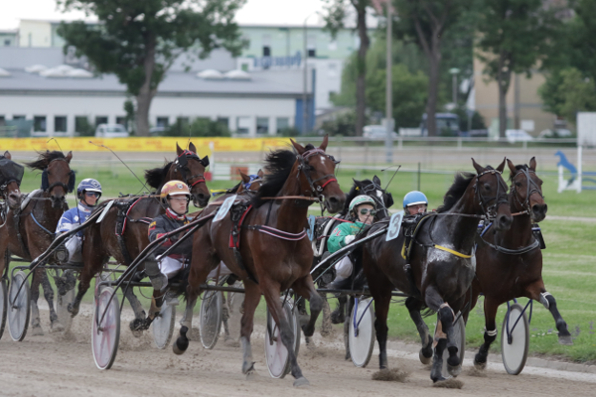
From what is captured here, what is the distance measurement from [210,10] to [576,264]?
3037cm

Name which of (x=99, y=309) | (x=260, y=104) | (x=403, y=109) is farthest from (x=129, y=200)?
(x=403, y=109)

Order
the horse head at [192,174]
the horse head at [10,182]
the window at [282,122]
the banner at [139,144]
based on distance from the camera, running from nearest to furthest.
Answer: the horse head at [192,174] < the horse head at [10,182] < the banner at [139,144] < the window at [282,122]

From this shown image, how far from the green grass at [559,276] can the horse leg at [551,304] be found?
1.20 m

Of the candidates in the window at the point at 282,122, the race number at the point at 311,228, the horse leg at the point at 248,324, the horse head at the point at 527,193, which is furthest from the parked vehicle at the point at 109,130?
the horse head at the point at 527,193

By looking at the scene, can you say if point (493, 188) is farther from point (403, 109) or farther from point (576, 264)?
point (403, 109)

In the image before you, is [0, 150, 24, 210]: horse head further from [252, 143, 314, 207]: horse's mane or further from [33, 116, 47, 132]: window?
[33, 116, 47, 132]: window

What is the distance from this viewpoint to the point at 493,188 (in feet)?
21.3

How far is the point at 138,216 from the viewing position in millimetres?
8273

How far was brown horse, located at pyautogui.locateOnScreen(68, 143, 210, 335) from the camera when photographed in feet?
26.7

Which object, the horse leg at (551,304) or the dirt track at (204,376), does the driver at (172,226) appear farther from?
the horse leg at (551,304)

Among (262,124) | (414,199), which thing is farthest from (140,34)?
(414,199)

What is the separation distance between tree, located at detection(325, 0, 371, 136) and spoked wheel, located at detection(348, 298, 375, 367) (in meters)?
30.5

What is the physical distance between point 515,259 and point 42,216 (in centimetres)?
532

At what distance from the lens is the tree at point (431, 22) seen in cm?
4062
